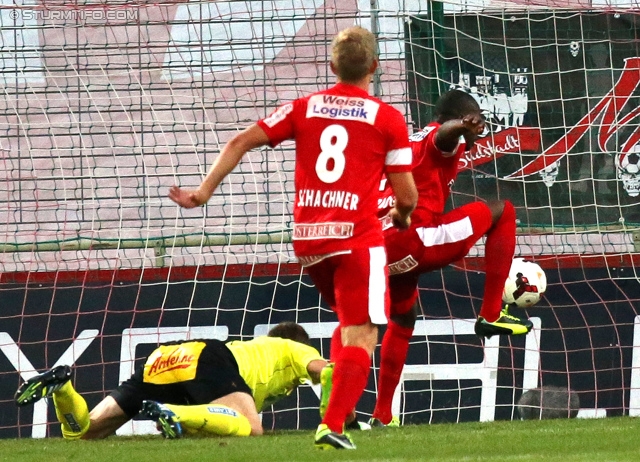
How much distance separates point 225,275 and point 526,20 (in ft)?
9.72

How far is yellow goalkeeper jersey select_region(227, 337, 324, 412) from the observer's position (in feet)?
25.2

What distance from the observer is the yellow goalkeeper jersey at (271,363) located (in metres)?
7.70

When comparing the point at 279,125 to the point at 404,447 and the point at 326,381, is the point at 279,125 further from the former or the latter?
the point at 326,381

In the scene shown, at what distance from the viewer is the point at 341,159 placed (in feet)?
18.9

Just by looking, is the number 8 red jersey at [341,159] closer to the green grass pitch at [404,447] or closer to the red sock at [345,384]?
the red sock at [345,384]

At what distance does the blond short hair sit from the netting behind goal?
3.57 m

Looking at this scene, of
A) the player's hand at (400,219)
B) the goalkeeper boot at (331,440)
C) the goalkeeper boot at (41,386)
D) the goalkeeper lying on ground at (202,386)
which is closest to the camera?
the goalkeeper boot at (331,440)

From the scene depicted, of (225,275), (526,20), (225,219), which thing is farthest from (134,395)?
(526,20)

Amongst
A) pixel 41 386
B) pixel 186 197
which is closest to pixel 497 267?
pixel 186 197

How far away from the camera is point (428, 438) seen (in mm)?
6484

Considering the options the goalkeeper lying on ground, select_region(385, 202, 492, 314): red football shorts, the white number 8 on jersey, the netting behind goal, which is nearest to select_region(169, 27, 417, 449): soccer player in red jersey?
the white number 8 on jersey

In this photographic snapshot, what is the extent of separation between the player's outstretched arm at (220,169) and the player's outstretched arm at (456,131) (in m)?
1.27

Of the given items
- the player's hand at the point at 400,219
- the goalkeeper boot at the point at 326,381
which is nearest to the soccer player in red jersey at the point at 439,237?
the goalkeeper boot at the point at 326,381

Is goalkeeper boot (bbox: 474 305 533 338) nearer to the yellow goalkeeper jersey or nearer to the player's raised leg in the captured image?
the player's raised leg
